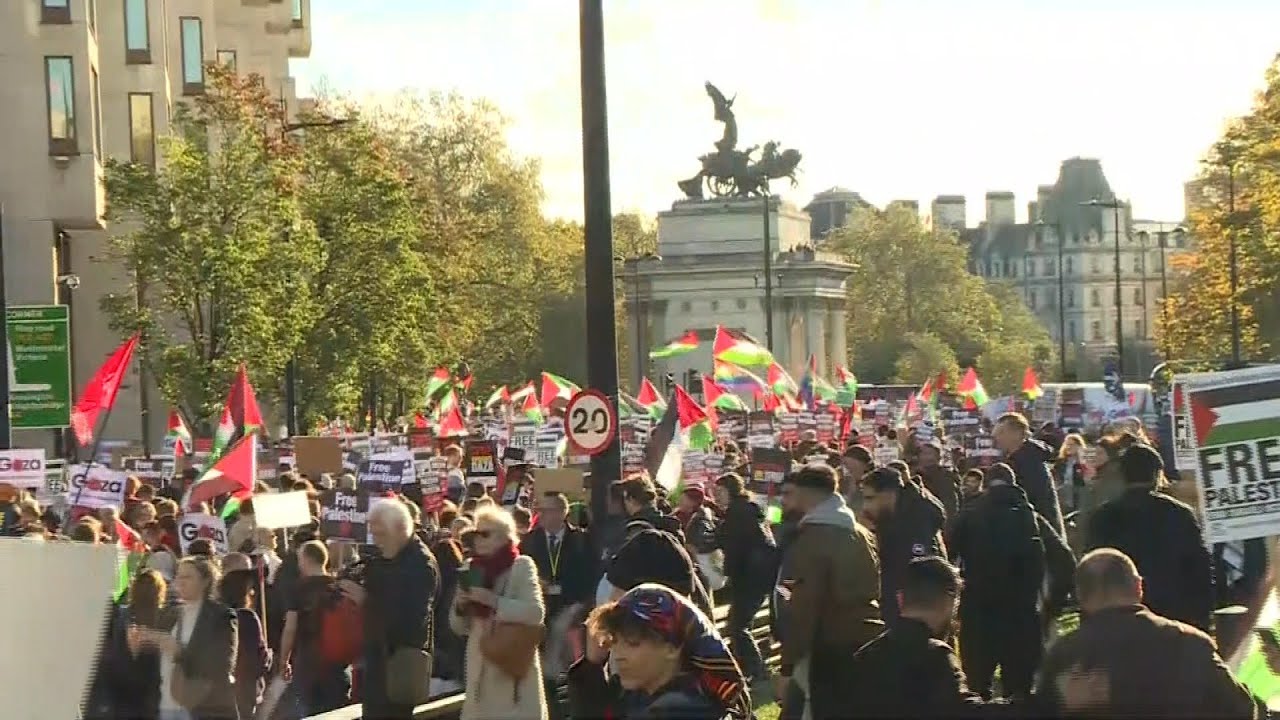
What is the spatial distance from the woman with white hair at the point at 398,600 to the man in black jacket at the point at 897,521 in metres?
3.02

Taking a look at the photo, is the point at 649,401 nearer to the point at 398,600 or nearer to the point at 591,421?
the point at 591,421

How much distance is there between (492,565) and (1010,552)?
3303 millimetres

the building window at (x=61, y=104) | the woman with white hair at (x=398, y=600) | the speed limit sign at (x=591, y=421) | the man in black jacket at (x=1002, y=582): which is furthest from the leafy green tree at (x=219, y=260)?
the woman with white hair at (x=398, y=600)

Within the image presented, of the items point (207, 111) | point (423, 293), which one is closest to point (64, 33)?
point (207, 111)

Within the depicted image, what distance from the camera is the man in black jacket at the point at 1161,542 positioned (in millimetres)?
9844

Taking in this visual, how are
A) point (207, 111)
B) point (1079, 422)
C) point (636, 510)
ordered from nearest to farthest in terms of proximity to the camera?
point (636, 510)
point (1079, 422)
point (207, 111)

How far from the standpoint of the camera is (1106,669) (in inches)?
250

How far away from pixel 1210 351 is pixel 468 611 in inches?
2312

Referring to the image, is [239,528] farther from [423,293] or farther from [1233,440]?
[423,293]

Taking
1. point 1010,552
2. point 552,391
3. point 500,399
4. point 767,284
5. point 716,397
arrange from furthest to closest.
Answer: point 767,284 → point 500,399 → point 552,391 → point 716,397 → point 1010,552

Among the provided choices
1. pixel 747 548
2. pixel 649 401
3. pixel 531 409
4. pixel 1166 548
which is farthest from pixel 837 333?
pixel 1166 548

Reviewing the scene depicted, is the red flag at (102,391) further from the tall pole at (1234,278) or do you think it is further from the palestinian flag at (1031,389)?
the tall pole at (1234,278)

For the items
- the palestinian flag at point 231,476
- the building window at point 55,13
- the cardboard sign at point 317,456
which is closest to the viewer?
the palestinian flag at point 231,476

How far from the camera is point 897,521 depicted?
11945 millimetres
